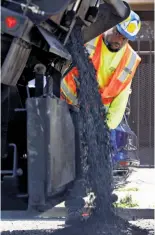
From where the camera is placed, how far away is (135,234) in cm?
405

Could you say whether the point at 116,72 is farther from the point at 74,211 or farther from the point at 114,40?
the point at 74,211

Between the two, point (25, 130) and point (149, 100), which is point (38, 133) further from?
point (149, 100)

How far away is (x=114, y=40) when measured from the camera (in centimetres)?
551

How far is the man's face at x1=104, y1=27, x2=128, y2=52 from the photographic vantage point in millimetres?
5398

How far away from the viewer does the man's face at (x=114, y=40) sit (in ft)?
17.7

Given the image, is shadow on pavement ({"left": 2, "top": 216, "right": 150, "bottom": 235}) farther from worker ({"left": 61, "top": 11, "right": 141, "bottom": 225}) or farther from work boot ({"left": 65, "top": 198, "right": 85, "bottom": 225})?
worker ({"left": 61, "top": 11, "right": 141, "bottom": 225})

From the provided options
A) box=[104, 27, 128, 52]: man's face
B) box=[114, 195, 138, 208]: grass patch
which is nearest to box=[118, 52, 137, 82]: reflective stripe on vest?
box=[104, 27, 128, 52]: man's face

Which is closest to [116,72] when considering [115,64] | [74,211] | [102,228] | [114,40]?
[115,64]

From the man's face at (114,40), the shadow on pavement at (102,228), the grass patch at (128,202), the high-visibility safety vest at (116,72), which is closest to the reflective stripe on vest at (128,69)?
the high-visibility safety vest at (116,72)

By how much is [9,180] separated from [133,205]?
359 centimetres

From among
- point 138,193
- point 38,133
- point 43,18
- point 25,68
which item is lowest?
point 138,193

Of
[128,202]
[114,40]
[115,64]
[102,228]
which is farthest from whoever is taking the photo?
[128,202]

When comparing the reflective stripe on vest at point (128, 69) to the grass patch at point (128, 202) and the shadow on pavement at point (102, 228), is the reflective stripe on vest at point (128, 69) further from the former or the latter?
the shadow on pavement at point (102, 228)

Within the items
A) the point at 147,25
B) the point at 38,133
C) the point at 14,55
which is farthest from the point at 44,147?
the point at 147,25
